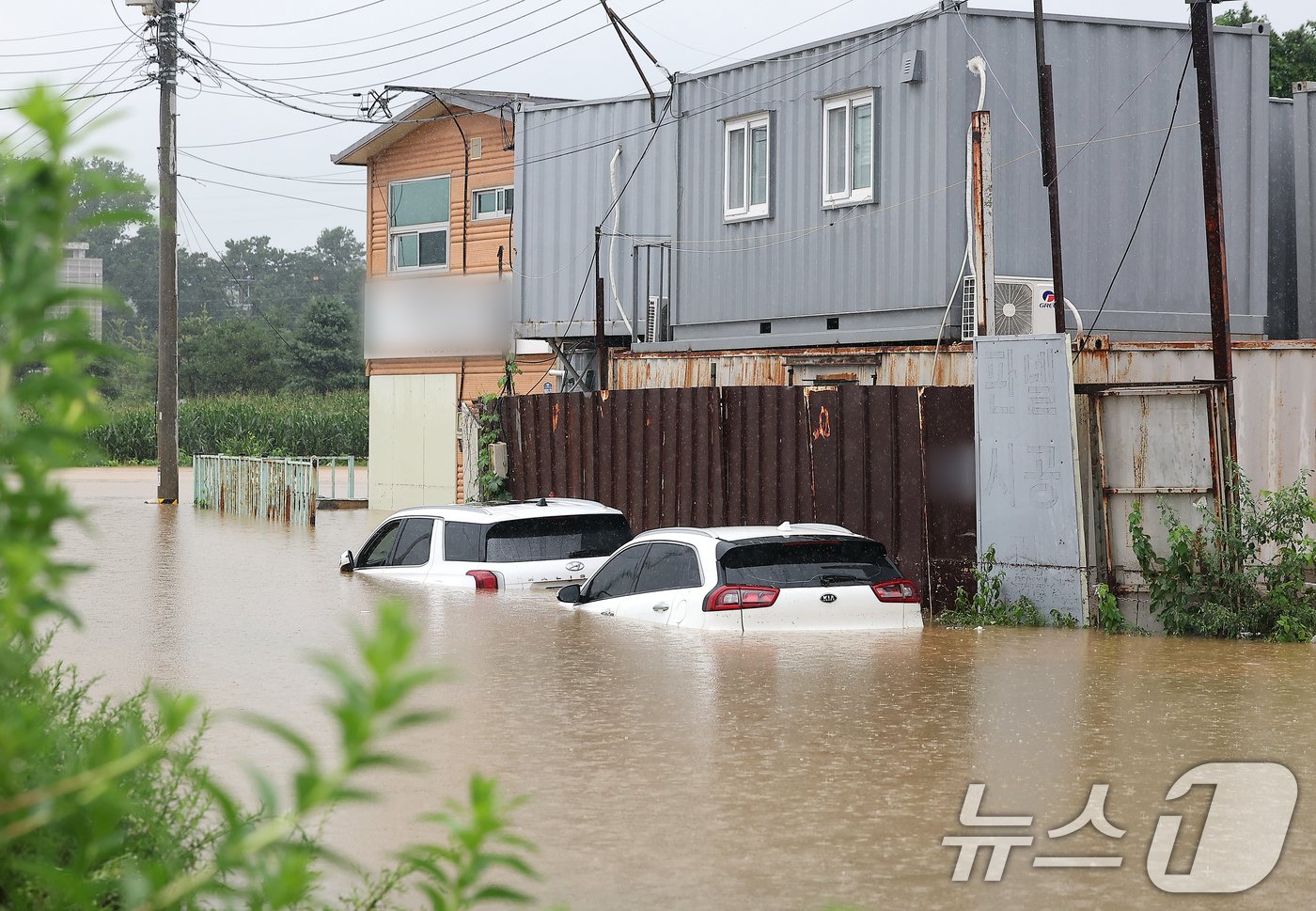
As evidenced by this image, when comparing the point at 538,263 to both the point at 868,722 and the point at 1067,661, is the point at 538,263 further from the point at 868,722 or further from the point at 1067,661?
the point at 868,722

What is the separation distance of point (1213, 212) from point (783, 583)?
4853mm

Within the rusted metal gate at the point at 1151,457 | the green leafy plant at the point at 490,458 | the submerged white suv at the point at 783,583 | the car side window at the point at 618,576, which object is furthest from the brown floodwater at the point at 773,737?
the green leafy plant at the point at 490,458

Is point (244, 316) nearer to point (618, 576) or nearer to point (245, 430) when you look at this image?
point (245, 430)

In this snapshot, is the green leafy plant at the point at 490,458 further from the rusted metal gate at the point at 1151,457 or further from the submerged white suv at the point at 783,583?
the rusted metal gate at the point at 1151,457

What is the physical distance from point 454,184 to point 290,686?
22.3m

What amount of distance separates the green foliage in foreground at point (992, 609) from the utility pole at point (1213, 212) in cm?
201

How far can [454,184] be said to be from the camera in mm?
32406

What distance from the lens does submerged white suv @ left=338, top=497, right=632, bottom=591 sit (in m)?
14.6

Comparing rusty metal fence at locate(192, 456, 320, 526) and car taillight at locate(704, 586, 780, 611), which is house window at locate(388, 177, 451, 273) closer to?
rusty metal fence at locate(192, 456, 320, 526)

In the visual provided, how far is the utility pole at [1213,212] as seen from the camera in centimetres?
1338

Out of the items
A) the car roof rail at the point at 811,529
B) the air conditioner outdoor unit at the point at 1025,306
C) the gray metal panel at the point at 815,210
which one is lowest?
the car roof rail at the point at 811,529

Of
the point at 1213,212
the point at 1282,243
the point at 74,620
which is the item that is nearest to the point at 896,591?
the point at 1213,212

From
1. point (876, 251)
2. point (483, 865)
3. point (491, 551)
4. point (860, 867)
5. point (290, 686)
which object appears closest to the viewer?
point (483, 865)

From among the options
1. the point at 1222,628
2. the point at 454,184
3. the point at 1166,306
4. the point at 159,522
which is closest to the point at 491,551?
the point at 1222,628
